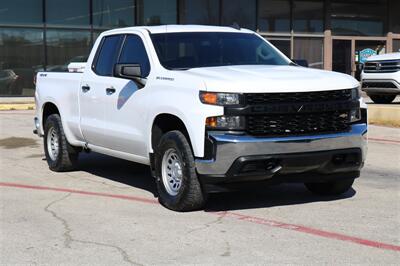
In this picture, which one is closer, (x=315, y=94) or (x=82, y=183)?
(x=315, y=94)

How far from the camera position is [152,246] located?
5.15 m

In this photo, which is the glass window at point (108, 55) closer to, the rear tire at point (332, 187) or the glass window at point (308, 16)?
the rear tire at point (332, 187)

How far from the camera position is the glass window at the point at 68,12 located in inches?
869

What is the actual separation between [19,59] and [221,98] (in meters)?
17.3

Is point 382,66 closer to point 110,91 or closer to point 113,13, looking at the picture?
point 113,13

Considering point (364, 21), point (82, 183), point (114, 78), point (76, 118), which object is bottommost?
point (82, 183)

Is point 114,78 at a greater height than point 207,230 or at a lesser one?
greater

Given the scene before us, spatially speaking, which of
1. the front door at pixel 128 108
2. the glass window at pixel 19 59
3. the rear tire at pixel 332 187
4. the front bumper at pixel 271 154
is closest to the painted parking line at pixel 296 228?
the front bumper at pixel 271 154

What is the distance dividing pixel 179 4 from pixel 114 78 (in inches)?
693

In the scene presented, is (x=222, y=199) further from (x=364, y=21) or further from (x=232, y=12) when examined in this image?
(x=364, y=21)

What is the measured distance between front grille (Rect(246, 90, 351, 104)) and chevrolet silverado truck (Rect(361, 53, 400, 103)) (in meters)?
10.7

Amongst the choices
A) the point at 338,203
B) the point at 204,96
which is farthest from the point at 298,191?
the point at 204,96

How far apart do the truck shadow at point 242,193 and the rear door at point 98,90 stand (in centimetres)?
82

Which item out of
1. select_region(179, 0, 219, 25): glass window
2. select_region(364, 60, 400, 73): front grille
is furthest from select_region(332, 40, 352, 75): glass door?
select_region(364, 60, 400, 73): front grille
